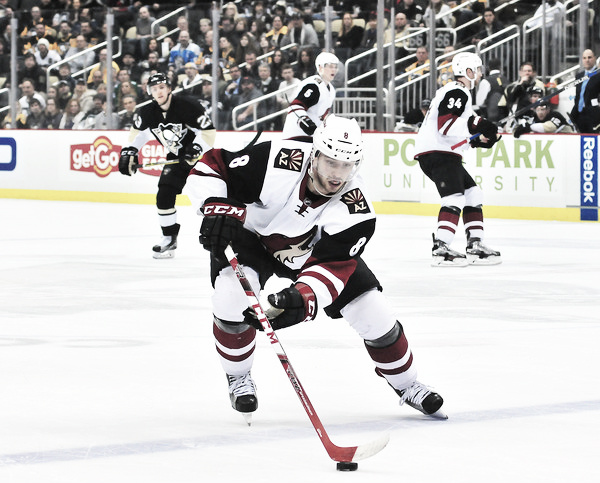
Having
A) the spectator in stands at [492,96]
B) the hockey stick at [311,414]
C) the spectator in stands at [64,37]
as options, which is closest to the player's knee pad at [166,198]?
the spectator in stands at [492,96]

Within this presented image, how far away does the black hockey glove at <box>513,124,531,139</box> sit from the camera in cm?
1105

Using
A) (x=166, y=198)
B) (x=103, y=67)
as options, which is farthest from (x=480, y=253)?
(x=103, y=67)

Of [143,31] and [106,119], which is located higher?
[143,31]

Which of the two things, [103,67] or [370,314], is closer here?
[370,314]

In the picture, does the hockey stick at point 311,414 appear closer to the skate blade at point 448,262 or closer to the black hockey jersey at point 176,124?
the skate blade at point 448,262

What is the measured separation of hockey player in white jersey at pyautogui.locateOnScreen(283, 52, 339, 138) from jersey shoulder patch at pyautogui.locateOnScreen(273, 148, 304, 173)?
261 inches

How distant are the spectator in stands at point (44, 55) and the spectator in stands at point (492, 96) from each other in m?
5.52

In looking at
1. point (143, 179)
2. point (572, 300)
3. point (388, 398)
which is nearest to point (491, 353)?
point (388, 398)

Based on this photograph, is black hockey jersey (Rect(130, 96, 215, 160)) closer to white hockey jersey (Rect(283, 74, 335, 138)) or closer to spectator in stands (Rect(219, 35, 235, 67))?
white hockey jersey (Rect(283, 74, 335, 138))

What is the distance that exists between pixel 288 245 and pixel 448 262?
4487mm

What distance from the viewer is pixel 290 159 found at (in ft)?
11.6

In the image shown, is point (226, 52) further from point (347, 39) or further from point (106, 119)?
point (106, 119)

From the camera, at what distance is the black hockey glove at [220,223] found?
346 cm

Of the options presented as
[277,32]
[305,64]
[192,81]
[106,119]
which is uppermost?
[277,32]
